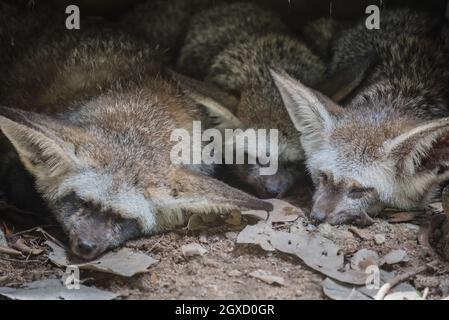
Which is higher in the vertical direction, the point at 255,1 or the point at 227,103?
the point at 255,1

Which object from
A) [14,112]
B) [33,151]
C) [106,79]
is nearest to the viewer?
[14,112]

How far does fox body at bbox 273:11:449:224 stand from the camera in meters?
4.21

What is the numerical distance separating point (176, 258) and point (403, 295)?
1509 mm

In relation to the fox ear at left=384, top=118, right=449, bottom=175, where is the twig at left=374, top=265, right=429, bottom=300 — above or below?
below

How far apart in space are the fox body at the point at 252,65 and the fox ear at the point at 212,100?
27 mm

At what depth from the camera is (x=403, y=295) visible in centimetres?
358

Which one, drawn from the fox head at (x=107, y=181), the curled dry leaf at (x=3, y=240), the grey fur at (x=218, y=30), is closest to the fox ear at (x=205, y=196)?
the fox head at (x=107, y=181)

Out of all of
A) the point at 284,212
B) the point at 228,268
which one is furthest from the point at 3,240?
the point at 284,212

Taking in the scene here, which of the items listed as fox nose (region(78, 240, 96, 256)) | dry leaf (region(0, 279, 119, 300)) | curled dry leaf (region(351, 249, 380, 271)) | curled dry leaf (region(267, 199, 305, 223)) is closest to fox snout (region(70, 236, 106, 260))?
fox nose (region(78, 240, 96, 256))

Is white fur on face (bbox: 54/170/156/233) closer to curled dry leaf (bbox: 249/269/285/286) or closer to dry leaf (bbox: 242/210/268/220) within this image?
dry leaf (bbox: 242/210/268/220)

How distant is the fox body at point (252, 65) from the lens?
5.10 meters

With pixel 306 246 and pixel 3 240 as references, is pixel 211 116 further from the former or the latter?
pixel 3 240
